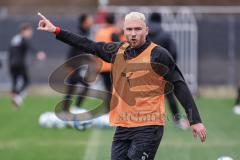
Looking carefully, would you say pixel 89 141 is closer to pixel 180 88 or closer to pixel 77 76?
pixel 77 76

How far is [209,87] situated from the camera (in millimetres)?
28734

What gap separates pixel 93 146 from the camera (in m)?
14.0

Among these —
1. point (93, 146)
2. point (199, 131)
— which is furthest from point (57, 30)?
point (93, 146)

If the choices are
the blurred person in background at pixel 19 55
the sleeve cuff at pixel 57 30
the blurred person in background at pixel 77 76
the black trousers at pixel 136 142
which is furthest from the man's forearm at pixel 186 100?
the blurred person in background at pixel 19 55

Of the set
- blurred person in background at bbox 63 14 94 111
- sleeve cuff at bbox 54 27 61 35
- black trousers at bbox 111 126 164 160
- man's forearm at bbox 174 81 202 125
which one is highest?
sleeve cuff at bbox 54 27 61 35

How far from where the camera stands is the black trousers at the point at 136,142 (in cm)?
783

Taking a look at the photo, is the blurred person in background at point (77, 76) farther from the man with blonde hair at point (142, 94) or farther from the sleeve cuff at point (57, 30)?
Answer: the man with blonde hair at point (142, 94)

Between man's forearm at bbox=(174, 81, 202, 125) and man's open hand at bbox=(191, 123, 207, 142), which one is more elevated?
man's forearm at bbox=(174, 81, 202, 125)

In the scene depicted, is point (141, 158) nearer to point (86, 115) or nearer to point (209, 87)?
point (86, 115)

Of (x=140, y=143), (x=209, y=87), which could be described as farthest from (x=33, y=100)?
(x=140, y=143)

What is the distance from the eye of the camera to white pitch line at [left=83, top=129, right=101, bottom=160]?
12.6 m

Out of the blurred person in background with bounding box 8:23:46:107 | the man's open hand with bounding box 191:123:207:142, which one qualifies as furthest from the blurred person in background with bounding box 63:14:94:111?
the man's open hand with bounding box 191:123:207:142

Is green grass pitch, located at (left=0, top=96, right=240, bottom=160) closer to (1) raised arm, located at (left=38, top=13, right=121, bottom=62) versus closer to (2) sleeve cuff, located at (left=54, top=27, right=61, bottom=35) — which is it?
(1) raised arm, located at (left=38, top=13, right=121, bottom=62)

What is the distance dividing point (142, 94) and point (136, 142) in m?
0.50
